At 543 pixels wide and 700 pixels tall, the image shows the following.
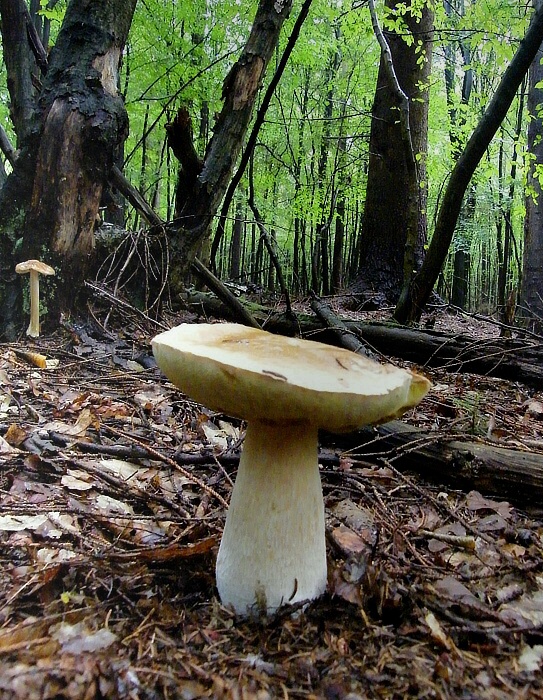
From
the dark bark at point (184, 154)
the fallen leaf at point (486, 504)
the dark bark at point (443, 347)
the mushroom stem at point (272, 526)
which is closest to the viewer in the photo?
the mushroom stem at point (272, 526)

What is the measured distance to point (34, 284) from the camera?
413cm

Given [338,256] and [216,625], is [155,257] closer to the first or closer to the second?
[216,625]

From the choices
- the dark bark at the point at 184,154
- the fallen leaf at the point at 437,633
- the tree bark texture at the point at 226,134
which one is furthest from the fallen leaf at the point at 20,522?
the dark bark at the point at 184,154

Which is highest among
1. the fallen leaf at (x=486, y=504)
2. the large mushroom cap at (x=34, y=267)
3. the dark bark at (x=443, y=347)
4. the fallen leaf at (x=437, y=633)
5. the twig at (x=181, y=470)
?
the large mushroom cap at (x=34, y=267)

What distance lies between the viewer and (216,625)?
1.38 meters

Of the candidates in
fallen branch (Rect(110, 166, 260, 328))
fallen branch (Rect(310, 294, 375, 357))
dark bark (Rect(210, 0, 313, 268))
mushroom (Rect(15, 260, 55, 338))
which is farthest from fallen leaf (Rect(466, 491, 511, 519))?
mushroom (Rect(15, 260, 55, 338))

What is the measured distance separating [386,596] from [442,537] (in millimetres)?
513

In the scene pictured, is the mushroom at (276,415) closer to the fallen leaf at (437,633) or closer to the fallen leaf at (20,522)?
the fallen leaf at (437,633)

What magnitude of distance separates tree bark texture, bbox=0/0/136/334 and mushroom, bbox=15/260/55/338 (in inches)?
6.6

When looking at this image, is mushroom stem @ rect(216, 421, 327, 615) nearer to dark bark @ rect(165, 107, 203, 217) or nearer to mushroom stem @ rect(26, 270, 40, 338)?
mushroom stem @ rect(26, 270, 40, 338)

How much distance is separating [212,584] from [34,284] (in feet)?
11.4

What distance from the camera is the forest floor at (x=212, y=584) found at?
46.4 inches

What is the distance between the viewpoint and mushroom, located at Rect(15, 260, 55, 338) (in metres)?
4.04

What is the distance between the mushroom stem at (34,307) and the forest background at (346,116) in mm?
335
